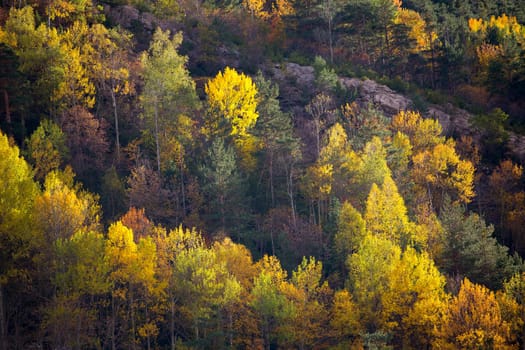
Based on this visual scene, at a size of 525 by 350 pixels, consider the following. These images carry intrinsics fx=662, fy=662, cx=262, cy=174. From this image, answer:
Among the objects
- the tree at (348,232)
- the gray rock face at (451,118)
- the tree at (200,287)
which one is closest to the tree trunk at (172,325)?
the tree at (200,287)

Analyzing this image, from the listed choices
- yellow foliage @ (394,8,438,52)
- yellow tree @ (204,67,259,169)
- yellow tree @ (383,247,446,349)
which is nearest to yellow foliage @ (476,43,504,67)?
yellow foliage @ (394,8,438,52)

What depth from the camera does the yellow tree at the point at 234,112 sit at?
58812 millimetres

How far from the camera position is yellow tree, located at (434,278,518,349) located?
40.6 m

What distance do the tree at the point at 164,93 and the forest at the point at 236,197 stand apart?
17 cm

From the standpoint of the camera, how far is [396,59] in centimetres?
8069

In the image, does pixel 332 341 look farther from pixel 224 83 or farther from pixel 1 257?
pixel 224 83

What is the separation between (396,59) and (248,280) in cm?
4309

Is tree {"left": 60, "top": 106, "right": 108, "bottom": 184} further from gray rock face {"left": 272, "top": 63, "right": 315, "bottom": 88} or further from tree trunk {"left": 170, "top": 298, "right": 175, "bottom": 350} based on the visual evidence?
gray rock face {"left": 272, "top": 63, "right": 315, "bottom": 88}

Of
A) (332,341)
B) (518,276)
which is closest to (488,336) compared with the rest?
(518,276)

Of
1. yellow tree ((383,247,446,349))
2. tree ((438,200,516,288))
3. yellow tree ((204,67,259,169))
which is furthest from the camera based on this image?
yellow tree ((204,67,259,169))

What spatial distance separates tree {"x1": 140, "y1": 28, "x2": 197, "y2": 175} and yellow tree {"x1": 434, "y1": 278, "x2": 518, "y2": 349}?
26.2 meters

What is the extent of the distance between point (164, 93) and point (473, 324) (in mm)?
32223

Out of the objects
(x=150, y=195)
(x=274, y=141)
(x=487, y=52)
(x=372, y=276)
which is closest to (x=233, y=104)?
(x=274, y=141)

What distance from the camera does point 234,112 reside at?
59.7 m
